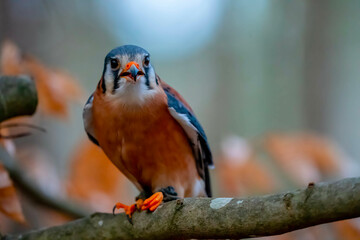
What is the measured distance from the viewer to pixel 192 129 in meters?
2.72

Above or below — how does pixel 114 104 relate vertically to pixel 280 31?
below

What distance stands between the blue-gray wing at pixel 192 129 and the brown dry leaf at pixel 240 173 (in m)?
0.40

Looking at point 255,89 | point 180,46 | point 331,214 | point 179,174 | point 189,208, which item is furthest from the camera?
point 180,46

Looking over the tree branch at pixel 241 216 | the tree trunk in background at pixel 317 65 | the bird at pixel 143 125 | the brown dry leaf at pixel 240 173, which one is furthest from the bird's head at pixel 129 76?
the tree trunk in background at pixel 317 65

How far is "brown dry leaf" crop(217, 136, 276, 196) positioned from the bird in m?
0.66

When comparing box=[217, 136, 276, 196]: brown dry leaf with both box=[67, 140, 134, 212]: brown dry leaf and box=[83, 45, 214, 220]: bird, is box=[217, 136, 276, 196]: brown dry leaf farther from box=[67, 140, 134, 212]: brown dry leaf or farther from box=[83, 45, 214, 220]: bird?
box=[67, 140, 134, 212]: brown dry leaf

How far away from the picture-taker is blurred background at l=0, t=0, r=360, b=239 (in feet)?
11.0

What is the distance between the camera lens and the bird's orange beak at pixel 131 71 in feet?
7.87

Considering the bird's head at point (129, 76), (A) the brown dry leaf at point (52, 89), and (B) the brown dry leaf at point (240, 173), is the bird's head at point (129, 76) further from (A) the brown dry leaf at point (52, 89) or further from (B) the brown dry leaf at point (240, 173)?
(B) the brown dry leaf at point (240, 173)

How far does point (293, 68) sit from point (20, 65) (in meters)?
5.21

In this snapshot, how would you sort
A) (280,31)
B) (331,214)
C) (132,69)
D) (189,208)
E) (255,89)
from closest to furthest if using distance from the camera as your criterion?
(331,214) → (189,208) → (132,69) → (280,31) → (255,89)

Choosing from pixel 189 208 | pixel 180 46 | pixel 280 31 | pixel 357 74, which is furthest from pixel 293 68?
pixel 189 208

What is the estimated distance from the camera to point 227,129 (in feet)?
26.9

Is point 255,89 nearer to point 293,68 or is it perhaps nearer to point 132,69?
point 293,68
